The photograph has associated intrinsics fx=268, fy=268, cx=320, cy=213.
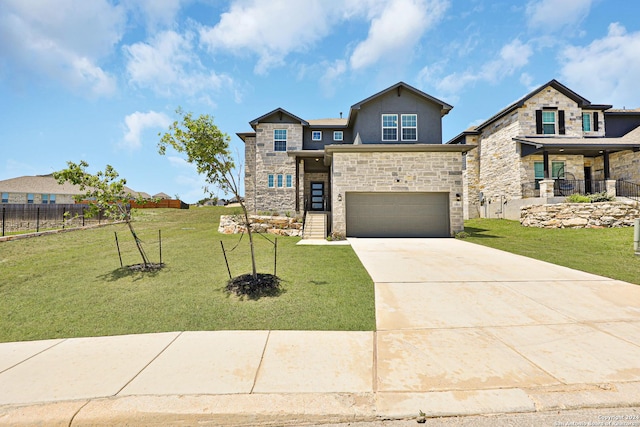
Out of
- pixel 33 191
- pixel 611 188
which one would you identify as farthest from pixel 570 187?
pixel 33 191

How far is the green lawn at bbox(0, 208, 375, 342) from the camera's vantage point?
4.20m

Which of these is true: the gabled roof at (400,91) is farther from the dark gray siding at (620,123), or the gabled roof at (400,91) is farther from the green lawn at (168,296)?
the dark gray siding at (620,123)

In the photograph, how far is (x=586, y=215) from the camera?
49.3ft

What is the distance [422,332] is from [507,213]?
66.6ft

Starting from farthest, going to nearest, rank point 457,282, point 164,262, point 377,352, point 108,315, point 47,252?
point 47,252 → point 164,262 → point 457,282 → point 108,315 → point 377,352

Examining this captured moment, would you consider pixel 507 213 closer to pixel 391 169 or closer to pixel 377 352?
pixel 391 169

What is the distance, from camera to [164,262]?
25.6 ft

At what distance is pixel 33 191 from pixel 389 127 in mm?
44181

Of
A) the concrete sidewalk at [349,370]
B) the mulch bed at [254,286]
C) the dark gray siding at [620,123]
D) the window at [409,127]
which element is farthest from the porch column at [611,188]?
the mulch bed at [254,286]

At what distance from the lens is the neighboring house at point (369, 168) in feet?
47.4

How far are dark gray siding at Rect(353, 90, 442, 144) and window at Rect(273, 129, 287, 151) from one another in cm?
608

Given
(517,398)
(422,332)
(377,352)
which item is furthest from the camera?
(422,332)

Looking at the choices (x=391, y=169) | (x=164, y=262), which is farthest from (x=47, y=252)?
(x=391, y=169)

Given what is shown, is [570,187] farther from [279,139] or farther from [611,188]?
[279,139]
